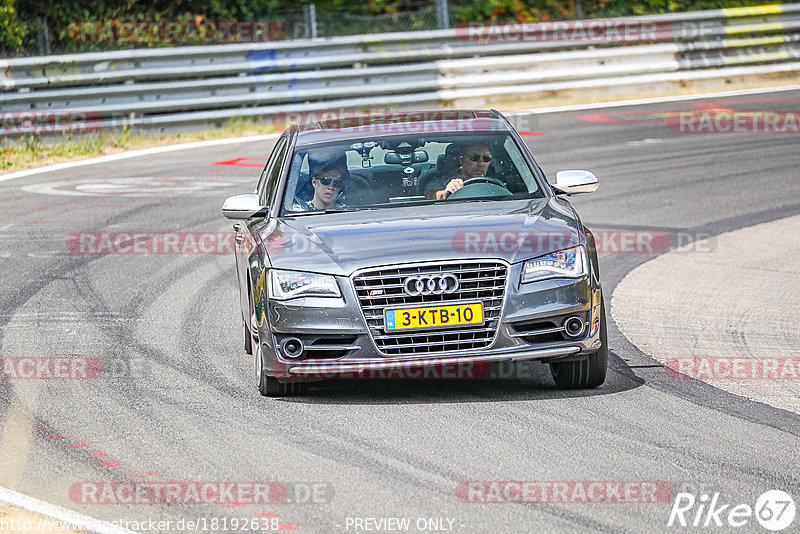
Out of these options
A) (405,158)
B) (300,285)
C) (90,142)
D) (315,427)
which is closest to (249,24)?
(90,142)

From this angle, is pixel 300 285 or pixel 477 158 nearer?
pixel 300 285

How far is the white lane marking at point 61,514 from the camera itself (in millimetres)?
4992

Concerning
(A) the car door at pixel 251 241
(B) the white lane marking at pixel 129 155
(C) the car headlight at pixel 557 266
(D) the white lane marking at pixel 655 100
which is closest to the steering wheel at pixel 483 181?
(C) the car headlight at pixel 557 266

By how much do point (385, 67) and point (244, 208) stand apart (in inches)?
562

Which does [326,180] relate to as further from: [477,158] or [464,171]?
[477,158]

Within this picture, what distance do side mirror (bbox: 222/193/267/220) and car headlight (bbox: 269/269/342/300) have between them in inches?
39.8

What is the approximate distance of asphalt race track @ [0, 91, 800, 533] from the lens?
523 centimetres

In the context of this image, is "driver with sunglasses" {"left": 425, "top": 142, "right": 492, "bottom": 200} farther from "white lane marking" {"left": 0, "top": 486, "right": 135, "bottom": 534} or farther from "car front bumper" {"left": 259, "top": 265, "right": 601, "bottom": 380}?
"white lane marking" {"left": 0, "top": 486, "right": 135, "bottom": 534}

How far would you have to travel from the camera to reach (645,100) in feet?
75.4

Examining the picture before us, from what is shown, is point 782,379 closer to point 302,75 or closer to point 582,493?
point 582,493

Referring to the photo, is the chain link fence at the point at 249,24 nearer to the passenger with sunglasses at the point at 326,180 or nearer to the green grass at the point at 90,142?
the green grass at the point at 90,142

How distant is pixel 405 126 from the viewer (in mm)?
8430

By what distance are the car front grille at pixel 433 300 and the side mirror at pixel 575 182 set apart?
1355 mm

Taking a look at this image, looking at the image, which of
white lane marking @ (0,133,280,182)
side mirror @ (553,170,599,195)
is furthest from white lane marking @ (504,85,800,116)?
side mirror @ (553,170,599,195)
